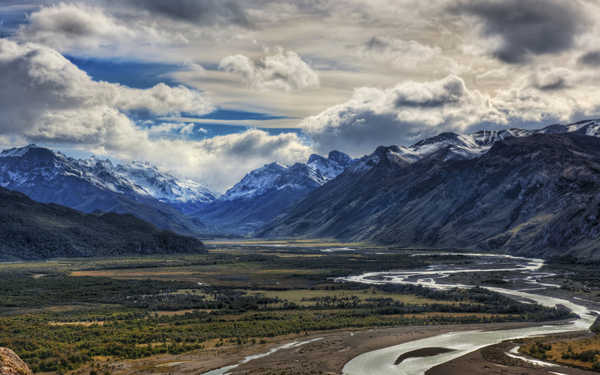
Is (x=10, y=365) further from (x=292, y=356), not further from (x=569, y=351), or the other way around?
(x=569, y=351)

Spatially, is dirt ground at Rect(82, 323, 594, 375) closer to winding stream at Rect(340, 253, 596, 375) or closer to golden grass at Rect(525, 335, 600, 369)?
winding stream at Rect(340, 253, 596, 375)

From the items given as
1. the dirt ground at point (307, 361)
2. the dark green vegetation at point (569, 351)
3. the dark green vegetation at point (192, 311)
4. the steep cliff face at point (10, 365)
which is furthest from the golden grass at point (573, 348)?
the steep cliff face at point (10, 365)

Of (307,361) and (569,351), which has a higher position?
(569,351)

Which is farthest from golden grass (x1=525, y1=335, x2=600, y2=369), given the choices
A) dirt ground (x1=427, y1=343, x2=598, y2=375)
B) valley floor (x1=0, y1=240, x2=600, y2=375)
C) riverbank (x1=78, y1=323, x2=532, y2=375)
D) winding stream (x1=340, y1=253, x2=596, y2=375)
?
riverbank (x1=78, y1=323, x2=532, y2=375)

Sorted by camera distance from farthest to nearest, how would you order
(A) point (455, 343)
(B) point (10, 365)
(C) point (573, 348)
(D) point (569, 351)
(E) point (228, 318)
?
1. (E) point (228, 318)
2. (A) point (455, 343)
3. (C) point (573, 348)
4. (D) point (569, 351)
5. (B) point (10, 365)

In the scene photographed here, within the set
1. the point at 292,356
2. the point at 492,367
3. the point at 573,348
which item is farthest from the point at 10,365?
the point at 573,348

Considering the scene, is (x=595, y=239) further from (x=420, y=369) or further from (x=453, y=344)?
(x=420, y=369)

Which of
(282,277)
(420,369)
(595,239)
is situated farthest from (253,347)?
(595,239)
